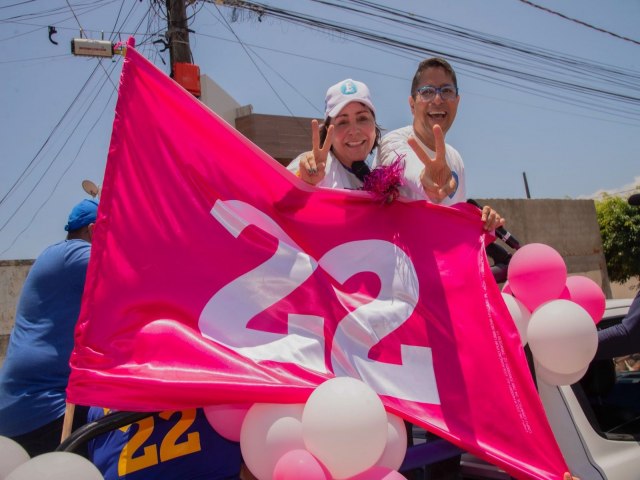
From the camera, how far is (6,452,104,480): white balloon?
152 cm

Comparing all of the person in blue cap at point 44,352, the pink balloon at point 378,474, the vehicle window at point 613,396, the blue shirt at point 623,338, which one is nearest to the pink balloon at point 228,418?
the pink balloon at point 378,474

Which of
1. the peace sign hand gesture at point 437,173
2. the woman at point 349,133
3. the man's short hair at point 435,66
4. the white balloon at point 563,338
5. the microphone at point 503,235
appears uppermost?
the man's short hair at point 435,66

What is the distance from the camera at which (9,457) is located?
1.90 meters

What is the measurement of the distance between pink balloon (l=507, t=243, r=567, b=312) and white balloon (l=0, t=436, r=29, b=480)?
6.88 feet

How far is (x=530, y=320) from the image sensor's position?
2.52 meters

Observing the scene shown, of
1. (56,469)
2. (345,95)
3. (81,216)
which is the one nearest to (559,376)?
(345,95)

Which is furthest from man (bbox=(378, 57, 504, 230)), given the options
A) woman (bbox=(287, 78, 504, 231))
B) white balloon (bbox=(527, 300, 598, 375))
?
white balloon (bbox=(527, 300, 598, 375))

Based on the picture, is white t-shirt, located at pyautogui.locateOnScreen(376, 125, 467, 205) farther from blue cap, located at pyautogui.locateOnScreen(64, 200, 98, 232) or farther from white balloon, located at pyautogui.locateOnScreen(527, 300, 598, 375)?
blue cap, located at pyautogui.locateOnScreen(64, 200, 98, 232)

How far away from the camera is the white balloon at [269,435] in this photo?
5.96ft

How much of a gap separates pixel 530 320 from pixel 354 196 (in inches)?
37.4

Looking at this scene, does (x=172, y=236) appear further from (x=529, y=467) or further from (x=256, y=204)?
(x=529, y=467)

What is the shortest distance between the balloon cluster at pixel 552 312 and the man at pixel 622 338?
10 centimetres

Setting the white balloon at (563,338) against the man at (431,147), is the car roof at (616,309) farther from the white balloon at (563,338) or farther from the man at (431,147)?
the man at (431,147)

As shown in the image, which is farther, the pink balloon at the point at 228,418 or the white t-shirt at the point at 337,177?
the white t-shirt at the point at 337,177
